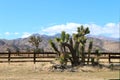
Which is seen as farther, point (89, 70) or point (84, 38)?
point (84, 38)

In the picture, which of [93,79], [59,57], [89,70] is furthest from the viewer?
[59,57]

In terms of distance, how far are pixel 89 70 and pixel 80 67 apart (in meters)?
1.02

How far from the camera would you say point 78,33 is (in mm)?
29156

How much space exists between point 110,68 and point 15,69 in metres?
7.56

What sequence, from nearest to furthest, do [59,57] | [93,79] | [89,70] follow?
[93,79] → [89,70] → [59,57]

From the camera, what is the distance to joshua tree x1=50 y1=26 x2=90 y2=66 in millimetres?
28250

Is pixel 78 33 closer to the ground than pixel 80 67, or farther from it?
A: farther from it

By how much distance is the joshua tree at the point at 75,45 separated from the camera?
28250 mm

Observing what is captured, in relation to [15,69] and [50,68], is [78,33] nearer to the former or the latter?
[50,68]

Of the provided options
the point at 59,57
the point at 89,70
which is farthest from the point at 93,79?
the point at 59,57

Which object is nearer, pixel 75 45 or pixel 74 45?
pixel 75 45

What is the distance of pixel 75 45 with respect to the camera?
2892 cm

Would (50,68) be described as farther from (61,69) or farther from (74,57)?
(74,57)

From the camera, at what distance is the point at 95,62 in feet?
93.4
